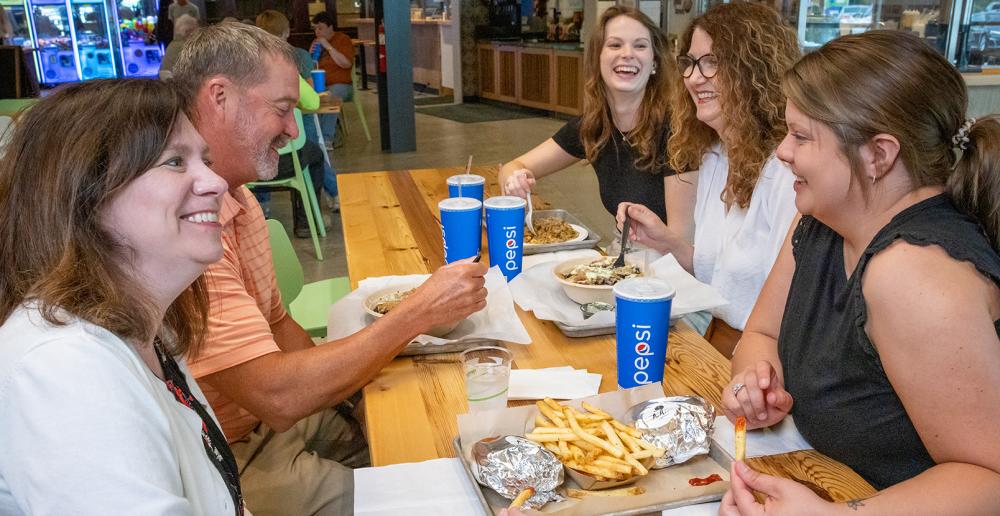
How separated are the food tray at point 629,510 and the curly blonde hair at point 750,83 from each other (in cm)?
105

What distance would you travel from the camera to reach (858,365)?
118 cm

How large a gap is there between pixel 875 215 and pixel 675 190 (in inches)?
49.9

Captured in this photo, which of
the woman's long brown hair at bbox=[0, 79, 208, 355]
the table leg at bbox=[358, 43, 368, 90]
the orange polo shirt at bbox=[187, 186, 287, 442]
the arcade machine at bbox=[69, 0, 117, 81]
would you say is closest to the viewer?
the woman's long brown hair at bbox=[0, 79, 208, 355]

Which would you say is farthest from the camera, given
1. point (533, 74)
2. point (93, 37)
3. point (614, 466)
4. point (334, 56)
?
point (533, 74)

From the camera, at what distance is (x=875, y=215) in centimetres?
123

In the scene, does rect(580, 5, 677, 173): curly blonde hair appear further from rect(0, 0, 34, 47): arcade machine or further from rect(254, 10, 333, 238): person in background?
rect(0, 0, 34, 47): arcade machine

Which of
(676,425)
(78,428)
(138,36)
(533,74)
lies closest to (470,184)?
(676,425)

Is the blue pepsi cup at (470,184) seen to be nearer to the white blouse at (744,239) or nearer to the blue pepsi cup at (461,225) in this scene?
the blue pepsi cup at (461,225)

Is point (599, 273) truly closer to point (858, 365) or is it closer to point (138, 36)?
point (858, 365)

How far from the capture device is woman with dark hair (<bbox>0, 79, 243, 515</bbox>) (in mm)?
842

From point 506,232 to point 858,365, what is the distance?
0.97m

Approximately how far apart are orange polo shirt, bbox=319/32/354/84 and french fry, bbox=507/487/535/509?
8.00 m

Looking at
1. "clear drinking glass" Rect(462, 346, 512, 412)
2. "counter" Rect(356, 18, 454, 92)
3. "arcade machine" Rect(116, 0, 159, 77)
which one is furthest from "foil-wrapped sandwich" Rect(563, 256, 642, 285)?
"counter" Rect(356, 18, 454, 92)

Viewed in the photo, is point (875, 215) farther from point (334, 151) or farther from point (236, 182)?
point (334, 151)
